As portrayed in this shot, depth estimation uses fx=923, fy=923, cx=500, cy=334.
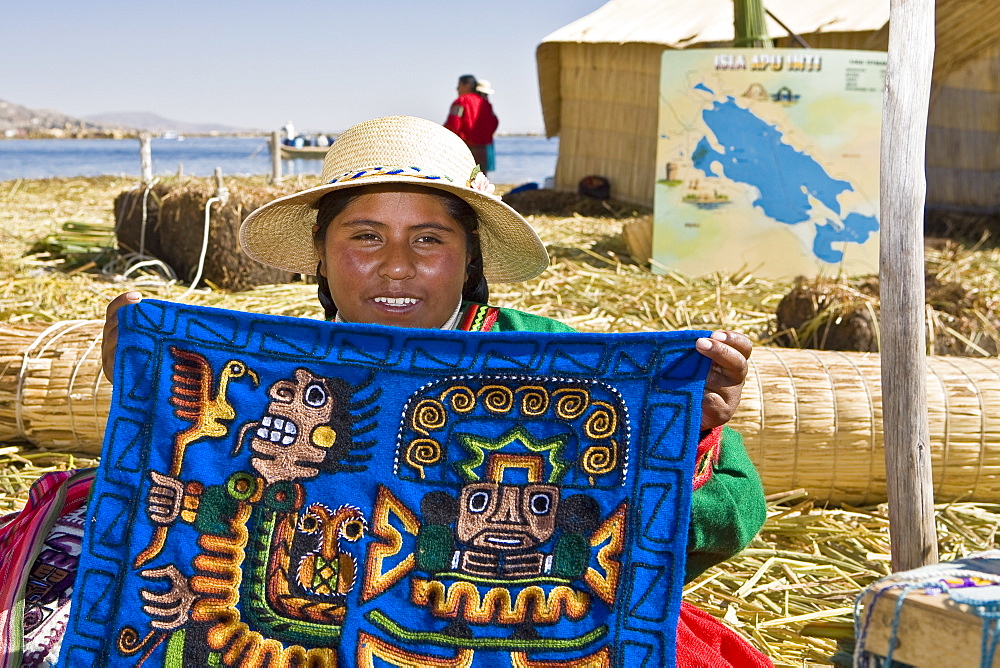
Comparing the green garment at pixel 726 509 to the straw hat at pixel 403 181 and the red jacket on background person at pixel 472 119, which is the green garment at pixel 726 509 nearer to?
the straw hat at pixel 403 181

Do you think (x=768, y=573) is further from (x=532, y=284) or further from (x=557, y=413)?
(x=532, y=284)

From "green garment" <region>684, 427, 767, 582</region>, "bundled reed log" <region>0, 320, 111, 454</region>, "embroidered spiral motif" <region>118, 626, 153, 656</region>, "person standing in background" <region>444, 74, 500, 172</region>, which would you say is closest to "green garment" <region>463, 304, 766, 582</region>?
"green garment" <region>684, 427, 767, 582</region>

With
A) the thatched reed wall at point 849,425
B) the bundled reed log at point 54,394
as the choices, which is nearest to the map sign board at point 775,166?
the thatched reed wall at point 849,425

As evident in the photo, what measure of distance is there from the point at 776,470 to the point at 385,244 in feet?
5.75

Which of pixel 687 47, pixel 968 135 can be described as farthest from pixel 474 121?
pixel 968 135

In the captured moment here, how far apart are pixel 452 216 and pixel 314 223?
46 cm

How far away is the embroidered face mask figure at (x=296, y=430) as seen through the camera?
63.8 inches

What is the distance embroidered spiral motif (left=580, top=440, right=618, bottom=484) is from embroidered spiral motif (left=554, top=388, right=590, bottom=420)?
0.07 meters

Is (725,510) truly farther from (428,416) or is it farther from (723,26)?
(723,26)

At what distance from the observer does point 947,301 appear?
14.4ft

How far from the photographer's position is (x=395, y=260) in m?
1.88

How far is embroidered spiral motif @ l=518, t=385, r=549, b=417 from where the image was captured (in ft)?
5.35

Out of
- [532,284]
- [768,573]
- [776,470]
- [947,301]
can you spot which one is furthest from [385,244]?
[532,284]

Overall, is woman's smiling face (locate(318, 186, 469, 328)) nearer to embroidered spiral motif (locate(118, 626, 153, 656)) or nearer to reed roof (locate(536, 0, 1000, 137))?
embroidered spiral motif (locate(118, 626, 153, 656))
